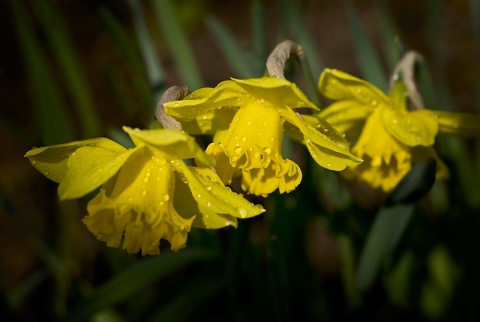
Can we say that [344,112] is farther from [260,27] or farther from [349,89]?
[260,27]

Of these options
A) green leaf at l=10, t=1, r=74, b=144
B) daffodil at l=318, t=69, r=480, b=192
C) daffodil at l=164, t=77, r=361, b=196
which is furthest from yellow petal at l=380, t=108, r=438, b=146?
green leaf at l=10, t=1, r=74, b=144

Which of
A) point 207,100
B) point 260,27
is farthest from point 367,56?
point 207,100

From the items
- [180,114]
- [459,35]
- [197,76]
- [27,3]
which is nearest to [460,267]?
[197,76]

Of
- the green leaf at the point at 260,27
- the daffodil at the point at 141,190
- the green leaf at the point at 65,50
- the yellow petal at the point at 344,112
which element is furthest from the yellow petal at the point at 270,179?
the green leaf at the point at 65,50

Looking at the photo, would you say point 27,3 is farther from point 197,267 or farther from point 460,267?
point 460,267

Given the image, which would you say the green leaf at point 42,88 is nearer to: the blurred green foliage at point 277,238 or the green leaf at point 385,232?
the blurred green foliage at point 277,238
